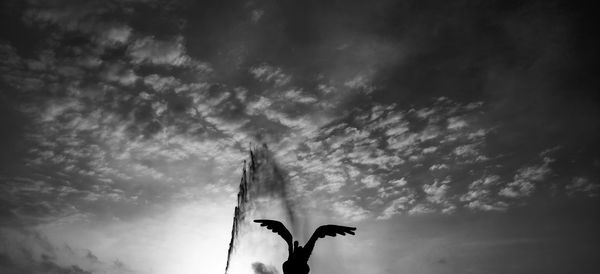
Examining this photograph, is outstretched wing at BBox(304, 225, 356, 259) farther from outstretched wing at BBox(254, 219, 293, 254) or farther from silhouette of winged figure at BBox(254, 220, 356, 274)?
outstretched wing at BBox(254, 219, 293, 254)

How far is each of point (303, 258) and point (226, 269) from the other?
2052 centimetres

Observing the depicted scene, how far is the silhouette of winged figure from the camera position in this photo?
8203 mm

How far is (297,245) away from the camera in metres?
8.36

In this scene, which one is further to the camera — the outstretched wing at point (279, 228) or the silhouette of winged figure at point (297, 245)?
the outstretched wing at point (279, 228)

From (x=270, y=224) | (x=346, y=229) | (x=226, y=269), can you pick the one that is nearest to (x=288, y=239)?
(x=270, y=224)

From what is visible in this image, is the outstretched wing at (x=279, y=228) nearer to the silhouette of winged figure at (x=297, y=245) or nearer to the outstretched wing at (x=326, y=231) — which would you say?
the silhouette of winged figure at (x=297, y=245)

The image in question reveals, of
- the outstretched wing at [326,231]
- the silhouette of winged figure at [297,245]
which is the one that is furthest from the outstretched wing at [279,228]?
the outstretched wing at [326,231]

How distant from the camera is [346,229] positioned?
849cm

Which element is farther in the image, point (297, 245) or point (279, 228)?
point (279, 228)

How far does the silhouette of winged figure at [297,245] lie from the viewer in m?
8.20

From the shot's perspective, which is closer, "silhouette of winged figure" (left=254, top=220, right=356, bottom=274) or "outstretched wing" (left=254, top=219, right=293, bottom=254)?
"silhouette of winged figure" (left=254, top=220, right=356, bottom=274)

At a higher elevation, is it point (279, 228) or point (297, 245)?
point (279, 228)

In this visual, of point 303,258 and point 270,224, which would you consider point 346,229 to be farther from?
point 270,224

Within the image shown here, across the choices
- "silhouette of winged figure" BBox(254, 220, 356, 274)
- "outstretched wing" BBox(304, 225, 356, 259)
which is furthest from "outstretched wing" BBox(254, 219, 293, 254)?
"outstretched wing" BBox(304, 225, 356, 259)
